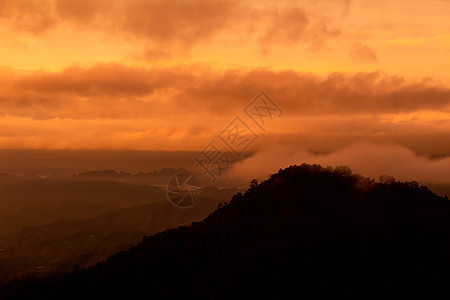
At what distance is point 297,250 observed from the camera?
248 ft

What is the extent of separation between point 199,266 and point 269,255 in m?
13.6

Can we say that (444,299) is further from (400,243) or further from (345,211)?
(345,211)

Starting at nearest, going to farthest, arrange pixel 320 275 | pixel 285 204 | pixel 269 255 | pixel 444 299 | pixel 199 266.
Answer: pixel 444 299 → pixel 320 275 → pixel 269 255 → pixel 199 266 → pixel 285 204

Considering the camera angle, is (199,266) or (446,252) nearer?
(446,252)

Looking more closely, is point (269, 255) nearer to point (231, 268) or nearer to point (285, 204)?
point (231, 268)

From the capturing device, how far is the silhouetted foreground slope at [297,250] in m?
70.1

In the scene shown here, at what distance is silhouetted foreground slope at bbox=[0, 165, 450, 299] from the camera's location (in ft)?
230

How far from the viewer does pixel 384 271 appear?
7119 centimetres

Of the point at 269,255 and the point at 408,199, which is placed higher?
the point at 408,199

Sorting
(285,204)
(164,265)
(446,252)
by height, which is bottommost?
(164,265)

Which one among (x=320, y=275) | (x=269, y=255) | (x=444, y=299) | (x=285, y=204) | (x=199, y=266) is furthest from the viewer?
(x=285, y=204)

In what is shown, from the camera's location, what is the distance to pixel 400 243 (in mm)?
76688

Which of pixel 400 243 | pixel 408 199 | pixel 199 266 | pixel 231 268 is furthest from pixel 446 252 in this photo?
pixel 199 266

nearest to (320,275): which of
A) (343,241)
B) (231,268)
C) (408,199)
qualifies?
(343,241)
